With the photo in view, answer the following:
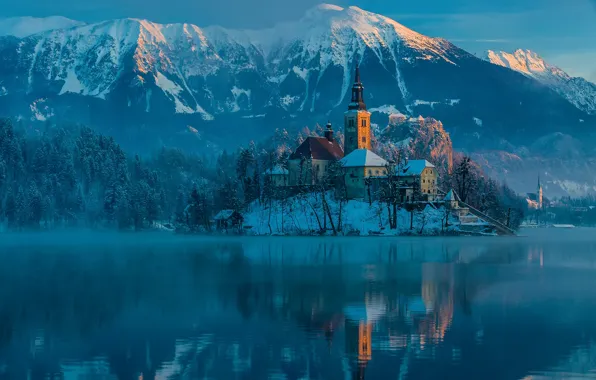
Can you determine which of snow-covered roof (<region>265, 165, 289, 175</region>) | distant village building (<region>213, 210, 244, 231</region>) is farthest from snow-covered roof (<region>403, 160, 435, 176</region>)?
distant village building (<region>213, 210, 244, 231</region>)

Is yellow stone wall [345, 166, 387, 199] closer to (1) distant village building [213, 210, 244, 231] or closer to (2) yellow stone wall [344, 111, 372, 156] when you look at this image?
(2) yellow stone wall [344, 111, 372, 156]

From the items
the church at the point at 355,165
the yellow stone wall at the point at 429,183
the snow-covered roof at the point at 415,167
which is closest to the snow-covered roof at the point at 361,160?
the church at the point at 355,165

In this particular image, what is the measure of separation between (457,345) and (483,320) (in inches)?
314

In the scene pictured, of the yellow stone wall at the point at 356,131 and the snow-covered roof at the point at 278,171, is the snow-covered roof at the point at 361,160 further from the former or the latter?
the snow-covered roof at the point at 278,171

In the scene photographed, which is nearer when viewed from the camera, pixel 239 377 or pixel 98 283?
pixel 239 377

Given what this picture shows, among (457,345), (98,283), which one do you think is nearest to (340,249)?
(98,283)

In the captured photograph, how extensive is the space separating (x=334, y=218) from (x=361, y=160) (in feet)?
47.3

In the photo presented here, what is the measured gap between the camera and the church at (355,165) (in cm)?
16944

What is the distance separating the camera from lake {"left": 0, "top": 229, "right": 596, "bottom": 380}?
37531 mm

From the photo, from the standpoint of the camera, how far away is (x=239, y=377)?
35844mm

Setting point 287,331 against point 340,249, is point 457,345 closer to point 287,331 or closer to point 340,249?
point 287,331

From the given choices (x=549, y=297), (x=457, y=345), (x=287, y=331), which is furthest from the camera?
(x=549, y=297)

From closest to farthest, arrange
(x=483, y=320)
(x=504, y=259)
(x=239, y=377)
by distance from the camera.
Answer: (x=239, y=377) < (x=483, y=320) < (x=504, y=259)

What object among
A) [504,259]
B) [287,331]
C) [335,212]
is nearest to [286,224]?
[335,212]
